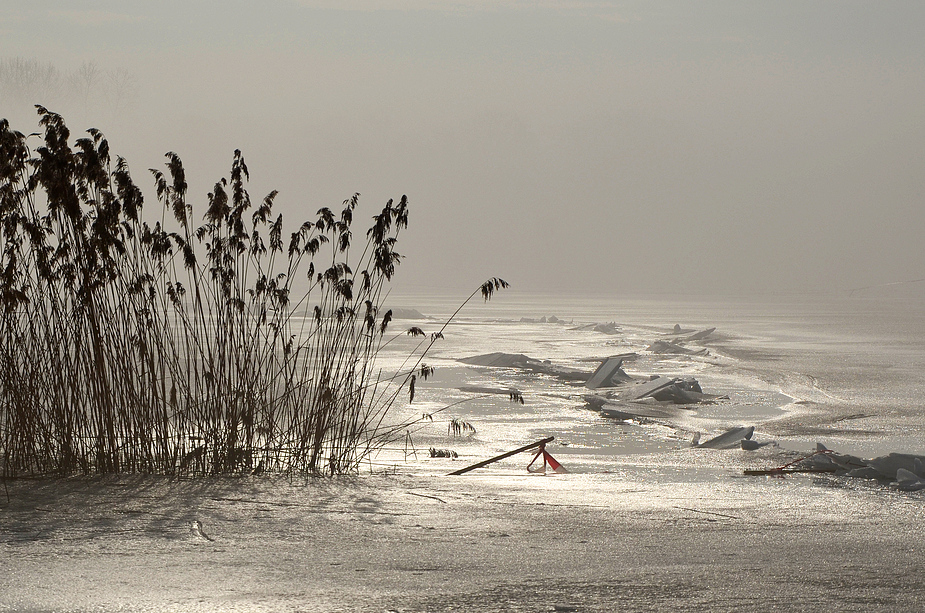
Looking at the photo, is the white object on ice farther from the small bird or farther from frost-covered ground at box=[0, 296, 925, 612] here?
the small bird

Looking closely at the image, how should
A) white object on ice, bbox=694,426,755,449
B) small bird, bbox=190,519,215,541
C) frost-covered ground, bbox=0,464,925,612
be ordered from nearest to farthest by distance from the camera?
frost-covered ground, bbox=0,464,925,612 < small bird, bbox=190,519,215,541 < white object on ice, bbox=694,426,755,449

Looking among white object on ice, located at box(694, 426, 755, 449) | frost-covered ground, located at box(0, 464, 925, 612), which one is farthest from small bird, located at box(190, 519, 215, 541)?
white object on ice, located at box(694, 426, 755, 449)

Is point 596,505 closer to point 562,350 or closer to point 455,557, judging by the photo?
point 455,557

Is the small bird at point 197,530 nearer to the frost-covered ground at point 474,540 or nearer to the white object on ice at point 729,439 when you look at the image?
the frost-covered ground at point 474,540

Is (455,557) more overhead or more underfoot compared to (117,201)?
more underfoot

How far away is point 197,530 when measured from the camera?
361cm

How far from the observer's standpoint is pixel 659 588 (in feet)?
9.67

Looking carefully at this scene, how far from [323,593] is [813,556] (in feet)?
5.76

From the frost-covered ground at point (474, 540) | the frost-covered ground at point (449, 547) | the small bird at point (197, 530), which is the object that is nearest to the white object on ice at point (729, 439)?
the frost-covered ground at point (474, 540)

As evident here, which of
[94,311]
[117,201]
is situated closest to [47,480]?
[94,311]

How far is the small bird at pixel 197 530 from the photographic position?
3516 millimetres

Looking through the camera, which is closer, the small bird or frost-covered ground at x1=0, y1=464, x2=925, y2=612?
frost-covered ground at x1=0, y1=464, x2=925, y2=612

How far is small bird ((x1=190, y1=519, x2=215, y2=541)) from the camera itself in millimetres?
3516

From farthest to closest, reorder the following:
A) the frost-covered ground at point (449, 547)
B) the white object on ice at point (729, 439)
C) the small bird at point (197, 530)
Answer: the white object on ice at point (729, 439), the small bird at point (197, 530), the frost-covered ground at point (449, 547)
